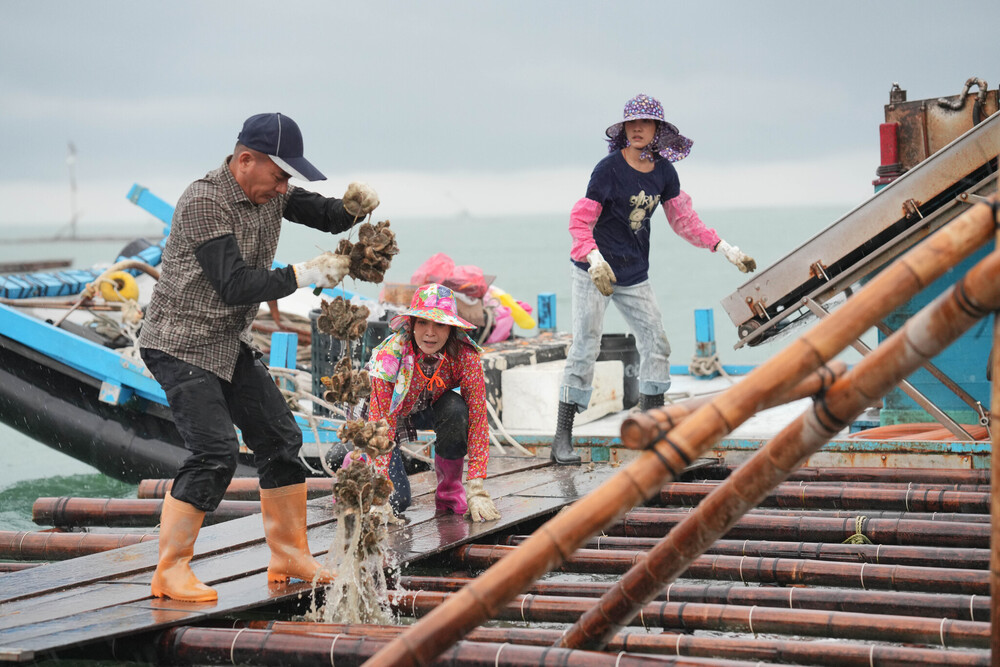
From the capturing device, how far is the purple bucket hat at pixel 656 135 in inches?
221

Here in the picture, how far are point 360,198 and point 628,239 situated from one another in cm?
227

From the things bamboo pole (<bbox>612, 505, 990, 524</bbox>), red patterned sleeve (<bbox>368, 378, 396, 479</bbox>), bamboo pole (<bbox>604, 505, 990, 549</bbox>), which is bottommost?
bamboo pole (<bbox>604, 505, 990, 549</bbox>)

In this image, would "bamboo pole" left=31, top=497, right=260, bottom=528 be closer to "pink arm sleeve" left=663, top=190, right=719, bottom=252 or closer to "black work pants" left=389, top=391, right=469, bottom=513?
"black work pants" left=389, top=391, right=469, bottom=513

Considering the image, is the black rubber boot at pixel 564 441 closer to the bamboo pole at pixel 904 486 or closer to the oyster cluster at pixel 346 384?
the bamboo pole at pixel 904 486

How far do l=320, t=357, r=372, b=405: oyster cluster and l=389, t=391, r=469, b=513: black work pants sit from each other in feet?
3.55

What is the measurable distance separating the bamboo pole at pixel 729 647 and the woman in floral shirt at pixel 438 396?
143 cm

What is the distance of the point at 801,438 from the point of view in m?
2.42

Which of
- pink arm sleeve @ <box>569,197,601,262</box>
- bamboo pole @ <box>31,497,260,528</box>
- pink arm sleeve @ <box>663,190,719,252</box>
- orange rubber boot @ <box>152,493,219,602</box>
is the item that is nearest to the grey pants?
pink arm sleeve @ <box>569,197,601,262</box>

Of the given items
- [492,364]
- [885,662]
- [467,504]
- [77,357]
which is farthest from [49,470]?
[885,662]

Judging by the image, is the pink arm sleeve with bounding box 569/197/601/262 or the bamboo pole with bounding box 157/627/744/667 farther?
the pink arm sleeve with bounding box 569/197/601/262

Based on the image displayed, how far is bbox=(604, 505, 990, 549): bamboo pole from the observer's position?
4.20 meters

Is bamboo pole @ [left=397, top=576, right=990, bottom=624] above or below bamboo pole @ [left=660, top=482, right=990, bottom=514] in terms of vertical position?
below

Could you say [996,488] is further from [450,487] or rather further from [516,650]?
[450,487]

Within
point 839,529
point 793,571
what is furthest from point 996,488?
point 839,529
